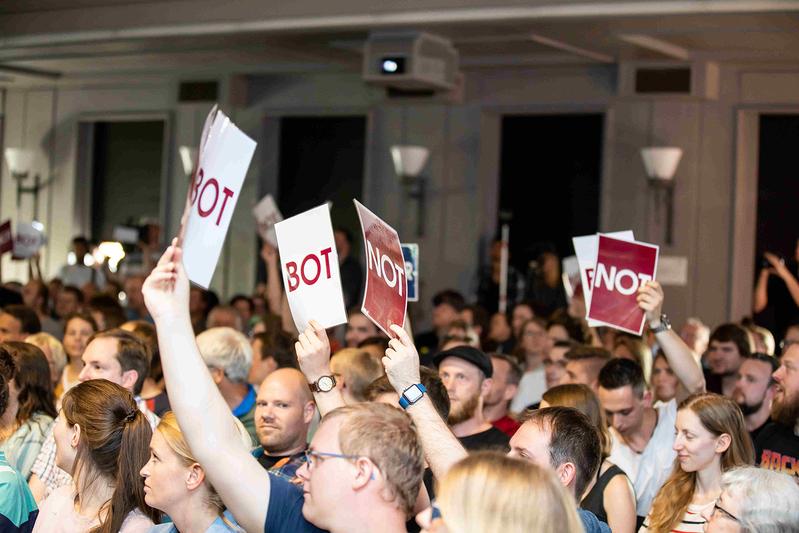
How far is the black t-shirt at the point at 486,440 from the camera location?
4.59m

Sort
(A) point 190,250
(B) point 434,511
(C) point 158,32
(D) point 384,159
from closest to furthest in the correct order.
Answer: (B) point 434,511
(A) point 190,250
(C) point 158,32
(D) point 384,159

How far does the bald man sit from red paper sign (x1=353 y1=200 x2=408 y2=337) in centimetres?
95

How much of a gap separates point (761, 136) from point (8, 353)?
7.99 m

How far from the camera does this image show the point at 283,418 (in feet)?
14.6

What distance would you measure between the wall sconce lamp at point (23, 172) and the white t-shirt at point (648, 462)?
1092 cm

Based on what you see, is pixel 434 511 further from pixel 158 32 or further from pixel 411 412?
pixel 158 32

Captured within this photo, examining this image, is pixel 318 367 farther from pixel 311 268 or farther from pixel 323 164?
pixel 323 164

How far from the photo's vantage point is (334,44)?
10703 mm

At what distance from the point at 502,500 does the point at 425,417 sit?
1.01m

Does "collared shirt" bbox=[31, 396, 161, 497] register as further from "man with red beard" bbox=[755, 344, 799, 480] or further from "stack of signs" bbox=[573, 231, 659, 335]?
"man with red beard" bbox=[755, 344, 799, 480]

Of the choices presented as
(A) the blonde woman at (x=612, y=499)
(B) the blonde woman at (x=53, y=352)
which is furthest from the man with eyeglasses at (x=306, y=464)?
(B) the blonde woman at (x=53, y=352)

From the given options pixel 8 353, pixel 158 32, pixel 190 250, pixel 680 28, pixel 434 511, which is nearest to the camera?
pixel 434 511

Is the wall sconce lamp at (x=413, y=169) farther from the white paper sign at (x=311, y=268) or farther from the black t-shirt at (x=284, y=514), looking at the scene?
the black t-shirt at (x=284, y=514)

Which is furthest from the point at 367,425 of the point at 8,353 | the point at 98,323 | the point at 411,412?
Answer: the point at 98,323
